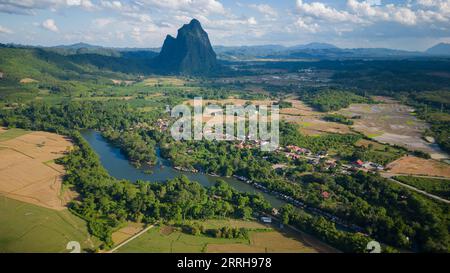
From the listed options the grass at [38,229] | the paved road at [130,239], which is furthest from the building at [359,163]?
the grass at [38,229]

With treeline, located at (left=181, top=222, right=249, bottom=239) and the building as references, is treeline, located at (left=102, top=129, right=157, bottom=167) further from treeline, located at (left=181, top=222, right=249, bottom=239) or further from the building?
the building

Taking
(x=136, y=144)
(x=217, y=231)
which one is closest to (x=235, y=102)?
(x=136, y=144)

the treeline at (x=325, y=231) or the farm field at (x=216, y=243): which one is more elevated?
the treeline at (x=325, y=231)

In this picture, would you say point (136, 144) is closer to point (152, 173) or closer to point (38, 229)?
point (152, 173)

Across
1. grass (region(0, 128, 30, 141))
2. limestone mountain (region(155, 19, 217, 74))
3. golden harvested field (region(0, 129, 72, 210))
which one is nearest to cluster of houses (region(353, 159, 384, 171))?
golden harvested field (region(0, 129, 72, 210))

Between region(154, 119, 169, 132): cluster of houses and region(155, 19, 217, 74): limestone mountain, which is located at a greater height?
region(155, 19, 217, 74): limestone mountain

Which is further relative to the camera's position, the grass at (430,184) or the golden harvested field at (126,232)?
the grass at (430,184)

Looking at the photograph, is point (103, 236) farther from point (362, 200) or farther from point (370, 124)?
point (370, 124)

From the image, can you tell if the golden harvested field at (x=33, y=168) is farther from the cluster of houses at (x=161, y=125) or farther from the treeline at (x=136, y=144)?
the cluster of houses at (x=161, y=125)
